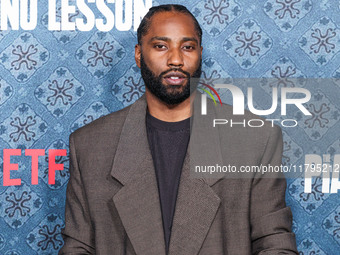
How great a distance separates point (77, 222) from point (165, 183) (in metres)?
0.34

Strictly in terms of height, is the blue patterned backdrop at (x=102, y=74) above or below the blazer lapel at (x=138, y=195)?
above

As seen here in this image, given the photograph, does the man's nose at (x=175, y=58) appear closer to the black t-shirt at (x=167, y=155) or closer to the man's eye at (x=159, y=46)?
the man's eye at (x=159, y=46)

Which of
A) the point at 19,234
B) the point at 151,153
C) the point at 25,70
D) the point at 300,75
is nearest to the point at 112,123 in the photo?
the point at 151,153

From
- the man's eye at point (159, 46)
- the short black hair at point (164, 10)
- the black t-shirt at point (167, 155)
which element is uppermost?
the short black hair at point (164, 10)

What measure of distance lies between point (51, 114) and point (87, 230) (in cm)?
58

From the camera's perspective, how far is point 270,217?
4.75 feet

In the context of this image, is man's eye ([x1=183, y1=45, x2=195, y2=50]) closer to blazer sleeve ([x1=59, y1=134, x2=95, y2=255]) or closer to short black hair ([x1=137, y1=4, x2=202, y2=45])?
short black hair ([x1=137, y1=4, x2=202, y2=45])

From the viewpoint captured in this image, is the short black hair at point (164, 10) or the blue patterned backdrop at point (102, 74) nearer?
the short black hair at point (164, 10)

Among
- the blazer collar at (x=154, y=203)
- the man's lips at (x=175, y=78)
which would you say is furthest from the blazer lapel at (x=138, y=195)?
the man's lips at (x=175, y=78)

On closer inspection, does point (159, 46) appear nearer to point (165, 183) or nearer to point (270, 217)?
point (165, 183)

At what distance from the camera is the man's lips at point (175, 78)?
5.03ft

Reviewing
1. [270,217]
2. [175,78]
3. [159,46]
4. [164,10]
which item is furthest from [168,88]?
[270,217]

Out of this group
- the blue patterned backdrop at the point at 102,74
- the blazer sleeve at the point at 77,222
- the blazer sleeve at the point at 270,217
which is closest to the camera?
the blazer sleeve at the point at 270,217

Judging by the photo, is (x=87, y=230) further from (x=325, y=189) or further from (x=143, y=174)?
(x=325, y=189)
